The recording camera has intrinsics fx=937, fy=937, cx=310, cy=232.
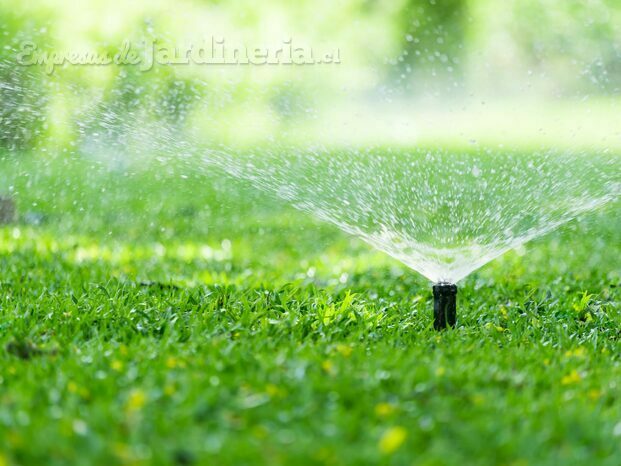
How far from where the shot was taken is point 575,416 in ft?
9.78

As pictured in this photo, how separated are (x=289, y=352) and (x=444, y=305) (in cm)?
107

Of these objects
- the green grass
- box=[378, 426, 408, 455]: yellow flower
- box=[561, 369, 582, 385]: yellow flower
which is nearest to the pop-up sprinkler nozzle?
the green grass

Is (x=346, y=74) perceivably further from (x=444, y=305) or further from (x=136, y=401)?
(x=136, y=401)

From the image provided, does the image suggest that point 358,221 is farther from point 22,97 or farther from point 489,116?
point 489,116

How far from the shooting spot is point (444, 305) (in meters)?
4.46

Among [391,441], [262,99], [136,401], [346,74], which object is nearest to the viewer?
[391,441]

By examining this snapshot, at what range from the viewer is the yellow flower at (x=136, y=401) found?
2.81 m

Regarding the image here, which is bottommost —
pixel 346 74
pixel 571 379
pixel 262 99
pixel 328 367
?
pixel 571 379

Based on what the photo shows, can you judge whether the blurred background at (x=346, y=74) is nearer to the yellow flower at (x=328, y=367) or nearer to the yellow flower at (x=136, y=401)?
the yellow flower at (x=328, y=367)

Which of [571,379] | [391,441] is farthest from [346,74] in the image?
[391,441]

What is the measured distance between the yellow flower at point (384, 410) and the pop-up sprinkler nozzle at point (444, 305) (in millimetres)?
1548

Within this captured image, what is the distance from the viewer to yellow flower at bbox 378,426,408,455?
2578 millimetres

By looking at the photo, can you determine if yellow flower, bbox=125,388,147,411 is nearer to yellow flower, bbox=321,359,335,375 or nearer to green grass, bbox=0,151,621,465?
green grass, bbox=0,151,621,465

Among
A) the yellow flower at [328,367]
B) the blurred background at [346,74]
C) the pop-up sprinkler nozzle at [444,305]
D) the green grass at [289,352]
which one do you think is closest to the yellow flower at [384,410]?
the green grass at [289,352]
